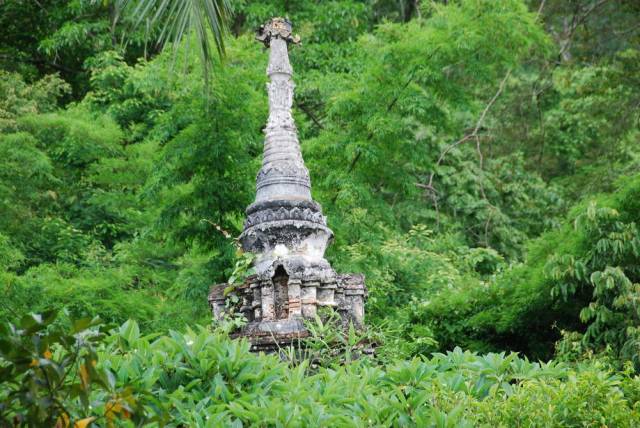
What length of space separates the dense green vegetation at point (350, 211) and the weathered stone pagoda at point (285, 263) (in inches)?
24.1

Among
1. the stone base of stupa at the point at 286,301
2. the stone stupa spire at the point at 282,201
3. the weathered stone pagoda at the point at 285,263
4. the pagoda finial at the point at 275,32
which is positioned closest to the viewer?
the stone base of stupa at the point at 286,301

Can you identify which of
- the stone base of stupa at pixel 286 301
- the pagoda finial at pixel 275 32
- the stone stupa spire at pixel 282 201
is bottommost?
the stone base of stupa at pixel 286 301

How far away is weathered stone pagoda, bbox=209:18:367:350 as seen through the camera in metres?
9.35

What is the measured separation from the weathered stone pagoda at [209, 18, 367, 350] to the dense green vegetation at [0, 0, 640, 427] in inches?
24.1

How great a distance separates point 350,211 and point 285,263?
4.97 meters

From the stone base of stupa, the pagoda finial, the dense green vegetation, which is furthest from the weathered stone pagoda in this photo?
the pagoda finial

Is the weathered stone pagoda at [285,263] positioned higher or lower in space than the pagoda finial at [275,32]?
lower

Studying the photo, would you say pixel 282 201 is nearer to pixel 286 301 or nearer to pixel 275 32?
pixel 286 301

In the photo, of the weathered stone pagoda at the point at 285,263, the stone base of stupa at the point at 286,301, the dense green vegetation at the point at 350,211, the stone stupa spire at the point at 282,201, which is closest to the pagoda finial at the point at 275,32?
the stone stupa spire at the point at 282,201

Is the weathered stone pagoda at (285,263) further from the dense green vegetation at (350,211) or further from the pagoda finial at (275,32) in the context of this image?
the pagoda finial at (275,32)

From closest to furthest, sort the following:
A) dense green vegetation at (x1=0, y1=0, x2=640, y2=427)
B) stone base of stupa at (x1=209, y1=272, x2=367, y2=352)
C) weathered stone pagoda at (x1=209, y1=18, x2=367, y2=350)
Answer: dense green vegetation at (x1=0, y1=0, x2=640, y2=427) → stone base of stupa at (x1=209, y1=272, x2=367, y2=352) → weathered stone pagoda at (x1=209, y1=18, x2=367, y2=350)

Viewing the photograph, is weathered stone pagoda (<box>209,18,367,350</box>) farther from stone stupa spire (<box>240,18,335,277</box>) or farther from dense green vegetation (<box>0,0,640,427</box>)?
dense green vegetation (<box>0,0,640,427</box>)

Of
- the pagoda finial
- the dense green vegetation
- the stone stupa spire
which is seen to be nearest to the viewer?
the dense green vegetation

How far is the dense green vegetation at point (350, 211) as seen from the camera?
15.5ft
